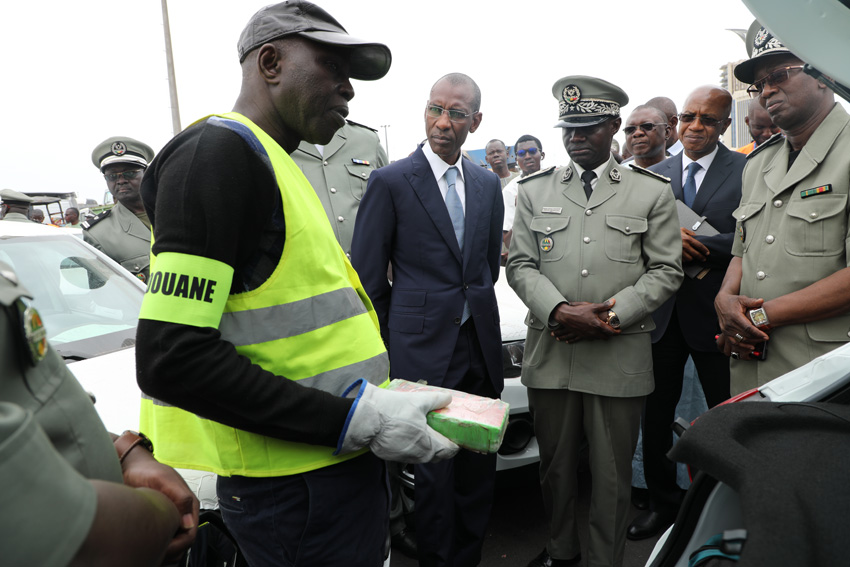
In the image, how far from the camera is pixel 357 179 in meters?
3.47

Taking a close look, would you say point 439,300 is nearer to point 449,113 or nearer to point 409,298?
point 409,298

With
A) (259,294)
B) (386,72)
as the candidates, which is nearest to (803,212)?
(386,72)

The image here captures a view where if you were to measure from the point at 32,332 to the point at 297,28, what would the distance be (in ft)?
3.07

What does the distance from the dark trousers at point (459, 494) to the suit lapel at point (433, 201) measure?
420 millimetres

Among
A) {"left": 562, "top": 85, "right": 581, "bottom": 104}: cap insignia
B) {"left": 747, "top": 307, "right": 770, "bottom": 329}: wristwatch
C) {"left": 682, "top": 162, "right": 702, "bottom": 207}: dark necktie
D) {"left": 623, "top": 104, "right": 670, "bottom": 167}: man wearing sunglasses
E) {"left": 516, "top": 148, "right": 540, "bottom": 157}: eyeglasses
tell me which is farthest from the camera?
{"left": 516, "top": 148, "right": 540, "bottom": 157}: eyeglasses

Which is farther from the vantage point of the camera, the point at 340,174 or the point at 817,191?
the point at 340,174

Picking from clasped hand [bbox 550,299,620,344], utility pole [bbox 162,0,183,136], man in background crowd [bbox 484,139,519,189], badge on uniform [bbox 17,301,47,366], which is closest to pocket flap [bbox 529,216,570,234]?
clasped hand [bbox 550,299,620,344]

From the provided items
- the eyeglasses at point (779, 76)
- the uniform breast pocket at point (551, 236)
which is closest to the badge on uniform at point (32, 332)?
the uniform breast pocket at point (551, 236)

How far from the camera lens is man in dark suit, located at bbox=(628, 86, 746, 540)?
305 centimetres

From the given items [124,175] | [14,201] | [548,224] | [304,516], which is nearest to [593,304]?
[548,224]

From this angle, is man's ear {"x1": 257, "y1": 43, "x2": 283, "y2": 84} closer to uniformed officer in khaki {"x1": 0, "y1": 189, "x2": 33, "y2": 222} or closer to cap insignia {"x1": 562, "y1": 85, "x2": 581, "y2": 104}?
cap insignia {"x1": 562, "y1": 85, "x2": 581, "y2": 104}

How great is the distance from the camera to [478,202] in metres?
2.89

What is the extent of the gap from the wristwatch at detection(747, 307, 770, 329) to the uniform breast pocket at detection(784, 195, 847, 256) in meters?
0.28

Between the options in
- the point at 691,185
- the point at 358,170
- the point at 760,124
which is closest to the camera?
the point at 691,185
